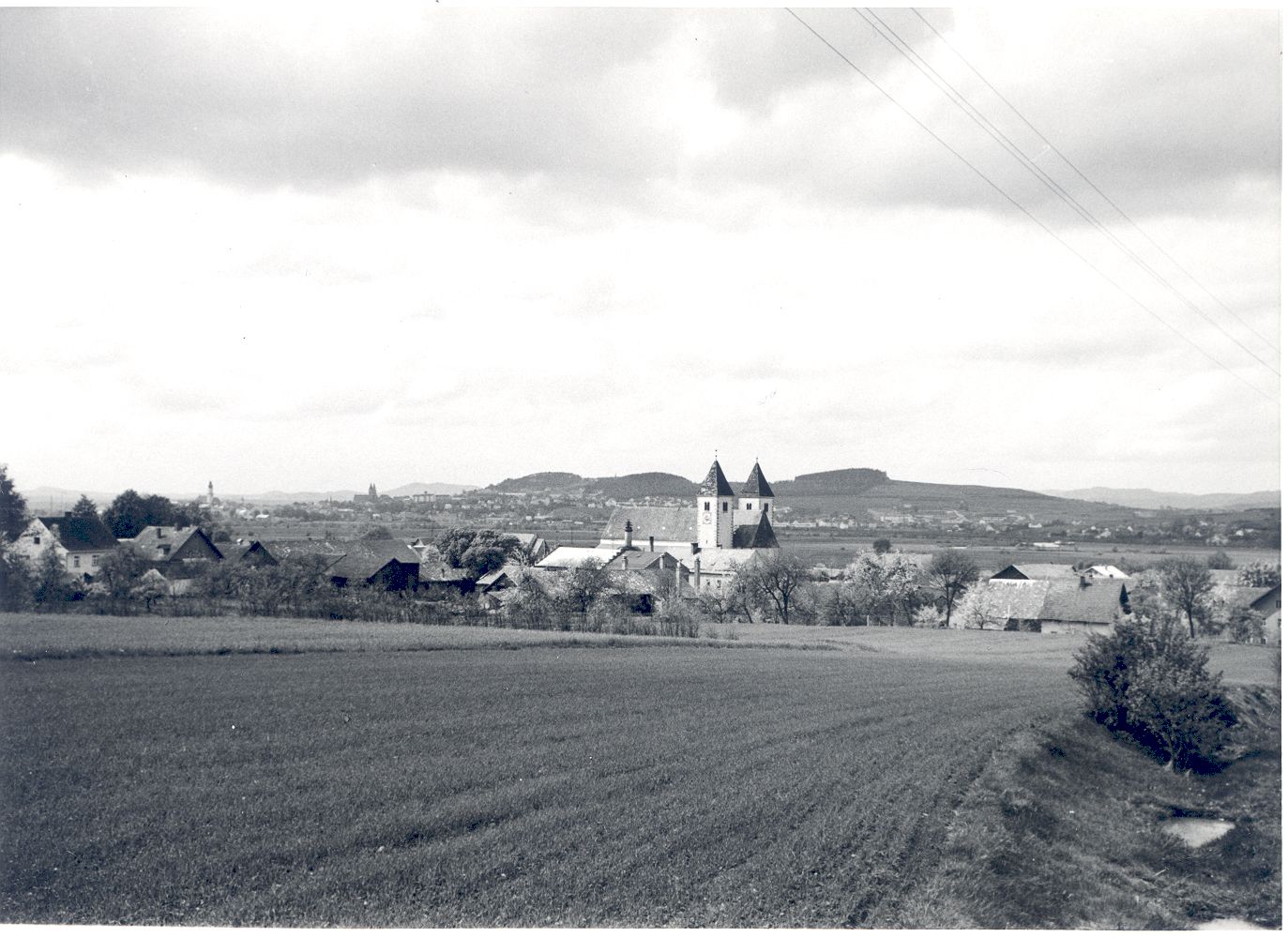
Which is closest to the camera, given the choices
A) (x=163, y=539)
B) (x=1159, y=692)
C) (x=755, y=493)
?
(x=1159, y=692)

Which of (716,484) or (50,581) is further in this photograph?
(716,484)

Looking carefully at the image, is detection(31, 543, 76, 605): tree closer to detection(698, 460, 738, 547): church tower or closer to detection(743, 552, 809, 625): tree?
detection(743, 552, 809, 625): tree

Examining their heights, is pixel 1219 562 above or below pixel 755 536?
below

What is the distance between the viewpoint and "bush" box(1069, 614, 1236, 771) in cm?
2172

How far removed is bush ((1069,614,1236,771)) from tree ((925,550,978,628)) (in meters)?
47.2

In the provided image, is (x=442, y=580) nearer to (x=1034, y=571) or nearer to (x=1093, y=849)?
(x=1093, y=849)

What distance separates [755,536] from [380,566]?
58.7 meters

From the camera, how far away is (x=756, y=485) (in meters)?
112

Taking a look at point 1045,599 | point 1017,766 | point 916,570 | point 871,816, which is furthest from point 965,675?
point 916,570

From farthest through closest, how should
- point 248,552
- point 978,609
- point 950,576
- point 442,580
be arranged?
point 950,576
point 978,609
point 442,580
point 248,552

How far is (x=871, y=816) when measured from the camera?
12.5 meters

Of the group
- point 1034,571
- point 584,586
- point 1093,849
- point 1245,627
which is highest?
point 584,586

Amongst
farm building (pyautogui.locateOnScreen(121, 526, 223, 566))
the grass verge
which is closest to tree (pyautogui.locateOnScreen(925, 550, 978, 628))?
the grass verge

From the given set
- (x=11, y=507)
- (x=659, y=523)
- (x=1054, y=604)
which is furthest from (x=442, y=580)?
(x=659, y=523)
